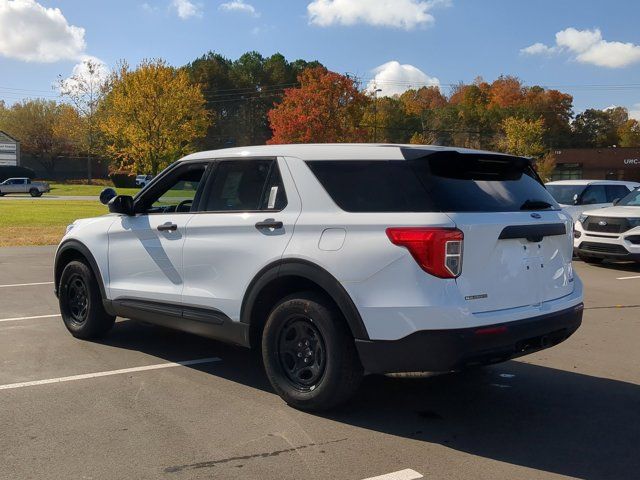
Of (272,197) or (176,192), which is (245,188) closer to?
(272,197)

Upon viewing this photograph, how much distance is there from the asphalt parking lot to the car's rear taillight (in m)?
1.15

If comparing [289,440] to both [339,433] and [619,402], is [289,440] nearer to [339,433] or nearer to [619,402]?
[339,433]

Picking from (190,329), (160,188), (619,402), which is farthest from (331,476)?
(160,188)

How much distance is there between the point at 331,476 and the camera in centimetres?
349

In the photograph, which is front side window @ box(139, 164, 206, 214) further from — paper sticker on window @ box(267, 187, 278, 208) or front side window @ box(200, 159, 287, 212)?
paper sticker on window @ box(267, 187, 278, 208)

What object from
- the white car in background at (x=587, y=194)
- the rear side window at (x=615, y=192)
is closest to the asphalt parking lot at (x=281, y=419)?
the white car in background at (x=587, y=194)

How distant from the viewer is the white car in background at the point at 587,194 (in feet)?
50.3

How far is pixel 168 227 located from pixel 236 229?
869mm

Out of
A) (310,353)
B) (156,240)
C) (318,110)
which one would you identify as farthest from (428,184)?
(318,110)

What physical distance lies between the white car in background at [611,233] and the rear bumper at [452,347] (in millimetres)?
8760

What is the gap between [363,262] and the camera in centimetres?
404

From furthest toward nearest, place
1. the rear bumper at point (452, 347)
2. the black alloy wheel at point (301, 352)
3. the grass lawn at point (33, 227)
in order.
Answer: the grass lawn at point (33, 227) → the black alloy wheel at point (301, 352) → the rear bumper at point (452, 347)

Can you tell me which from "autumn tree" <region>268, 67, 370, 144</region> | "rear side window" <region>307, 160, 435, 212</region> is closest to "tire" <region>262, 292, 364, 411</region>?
"rear side window" <region>307, 160, 435, 212</region>

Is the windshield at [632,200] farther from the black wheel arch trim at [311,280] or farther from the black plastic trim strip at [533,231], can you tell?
the black wheel arch trim at [311,280]
